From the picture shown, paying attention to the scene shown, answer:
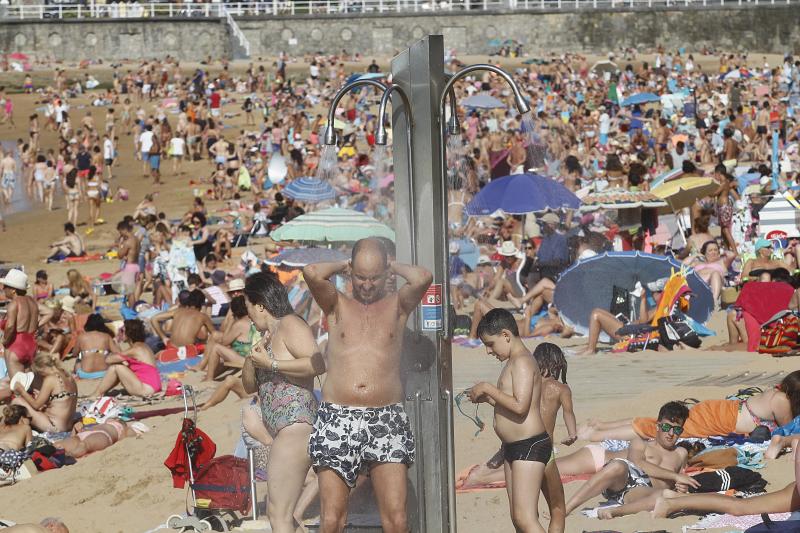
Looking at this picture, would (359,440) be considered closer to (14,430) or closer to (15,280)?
(14,430)

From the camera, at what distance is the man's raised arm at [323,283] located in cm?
541

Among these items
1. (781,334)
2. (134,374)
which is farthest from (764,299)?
(134,374)

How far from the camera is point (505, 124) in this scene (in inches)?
939

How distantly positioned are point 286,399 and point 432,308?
81 cm

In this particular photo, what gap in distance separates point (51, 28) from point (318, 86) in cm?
1204

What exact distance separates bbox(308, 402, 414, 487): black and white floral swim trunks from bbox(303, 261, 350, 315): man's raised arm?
432 mm

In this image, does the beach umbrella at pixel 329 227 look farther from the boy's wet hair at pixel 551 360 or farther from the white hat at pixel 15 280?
the boy's wet hair at pixel 551 360

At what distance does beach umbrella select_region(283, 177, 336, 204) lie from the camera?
15320 millimetres

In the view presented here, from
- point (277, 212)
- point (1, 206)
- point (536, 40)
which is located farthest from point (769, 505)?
point (536, 40)

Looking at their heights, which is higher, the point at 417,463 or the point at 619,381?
the point at 417,463

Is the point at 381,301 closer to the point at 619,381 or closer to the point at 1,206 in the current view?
the point at 619,381

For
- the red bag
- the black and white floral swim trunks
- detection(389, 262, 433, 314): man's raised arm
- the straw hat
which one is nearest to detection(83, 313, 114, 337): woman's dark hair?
the straw hat

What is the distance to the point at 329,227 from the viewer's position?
1152cm

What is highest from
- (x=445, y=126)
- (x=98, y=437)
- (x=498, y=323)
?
(x=445, y=126)
